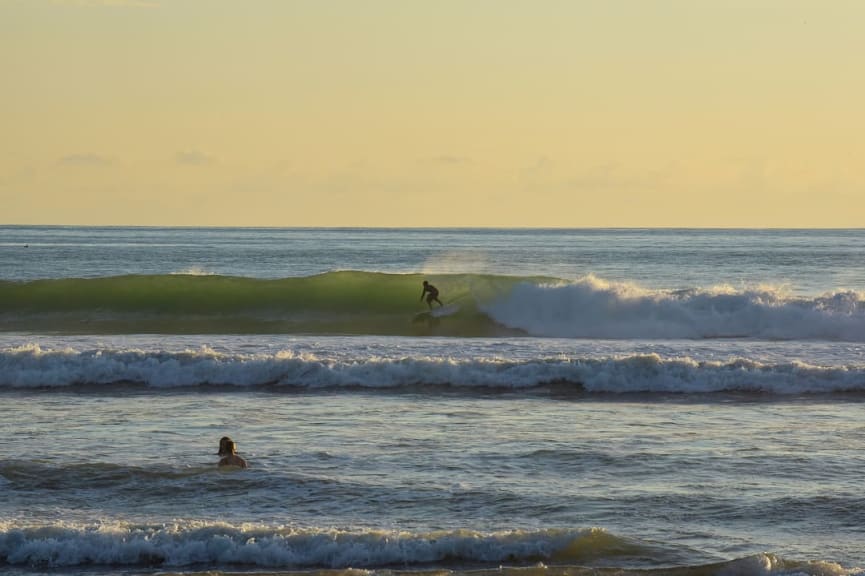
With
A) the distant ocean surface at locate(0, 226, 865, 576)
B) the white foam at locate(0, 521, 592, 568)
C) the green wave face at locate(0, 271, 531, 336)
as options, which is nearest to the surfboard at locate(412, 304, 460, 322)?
the green wave face at locate(0, 271, 531, 336)

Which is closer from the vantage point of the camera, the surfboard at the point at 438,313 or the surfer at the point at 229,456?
the surfer at the point at 229,456

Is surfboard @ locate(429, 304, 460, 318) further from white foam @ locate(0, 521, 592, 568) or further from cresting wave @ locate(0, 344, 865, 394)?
white foam @ locate(0, 521, 592, 568)

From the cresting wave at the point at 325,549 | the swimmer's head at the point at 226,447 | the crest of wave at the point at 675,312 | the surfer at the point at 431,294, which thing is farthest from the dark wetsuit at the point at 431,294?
the cresting wave at the point at 325,549

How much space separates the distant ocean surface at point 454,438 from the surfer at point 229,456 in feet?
0.82

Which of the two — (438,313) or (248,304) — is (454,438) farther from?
(248,304)

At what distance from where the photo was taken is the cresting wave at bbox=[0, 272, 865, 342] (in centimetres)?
2925

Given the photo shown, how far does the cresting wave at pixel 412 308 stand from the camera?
29.2 metres

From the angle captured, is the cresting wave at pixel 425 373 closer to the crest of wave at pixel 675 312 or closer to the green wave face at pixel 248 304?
the crest of wave at pixel 675 312

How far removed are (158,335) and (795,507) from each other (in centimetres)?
2019

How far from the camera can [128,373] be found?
21.4 metres

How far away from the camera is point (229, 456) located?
13.4 m

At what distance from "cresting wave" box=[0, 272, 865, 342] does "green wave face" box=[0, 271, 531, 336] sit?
0.04m

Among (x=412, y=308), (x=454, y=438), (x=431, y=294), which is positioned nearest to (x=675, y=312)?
(x=431, y=294)

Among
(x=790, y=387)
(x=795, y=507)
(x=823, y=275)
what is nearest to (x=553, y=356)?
(x=790, y=387)
